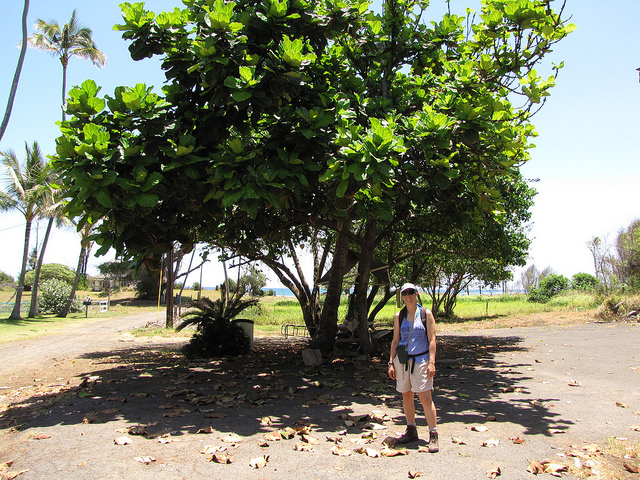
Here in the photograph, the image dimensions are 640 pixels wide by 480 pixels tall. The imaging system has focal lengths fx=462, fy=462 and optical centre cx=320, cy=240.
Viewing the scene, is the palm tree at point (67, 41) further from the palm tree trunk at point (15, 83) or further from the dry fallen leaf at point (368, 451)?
the dry fallen leaf at point (368, 451)

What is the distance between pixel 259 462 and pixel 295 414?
180 cm

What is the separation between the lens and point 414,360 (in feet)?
15.4

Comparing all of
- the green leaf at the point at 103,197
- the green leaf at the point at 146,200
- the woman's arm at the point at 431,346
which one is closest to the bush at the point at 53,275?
the green leaf at the point at 146,200

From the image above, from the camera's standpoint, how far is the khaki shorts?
4.61 m

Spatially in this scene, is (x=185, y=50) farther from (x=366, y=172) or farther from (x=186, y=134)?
(x=366, y=172)

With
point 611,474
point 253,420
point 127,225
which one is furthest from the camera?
point 127,225

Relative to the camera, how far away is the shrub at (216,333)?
36.7 ft

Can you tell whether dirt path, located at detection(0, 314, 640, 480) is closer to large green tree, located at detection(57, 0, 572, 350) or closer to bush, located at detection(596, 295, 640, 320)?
large green tree, located at detection(57, 0, 572, 350)

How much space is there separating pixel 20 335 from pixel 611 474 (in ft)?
63.5

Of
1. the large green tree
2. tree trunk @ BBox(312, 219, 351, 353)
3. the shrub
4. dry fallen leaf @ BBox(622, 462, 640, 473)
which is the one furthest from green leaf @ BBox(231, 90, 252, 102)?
the shrub

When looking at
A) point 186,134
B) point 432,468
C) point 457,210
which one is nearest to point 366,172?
point 186,134

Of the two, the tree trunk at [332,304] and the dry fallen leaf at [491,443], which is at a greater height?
the tree trunk at [332,304]

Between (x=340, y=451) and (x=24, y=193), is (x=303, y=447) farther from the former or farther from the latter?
(x=24, y=193)

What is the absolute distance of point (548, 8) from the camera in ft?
24.1
